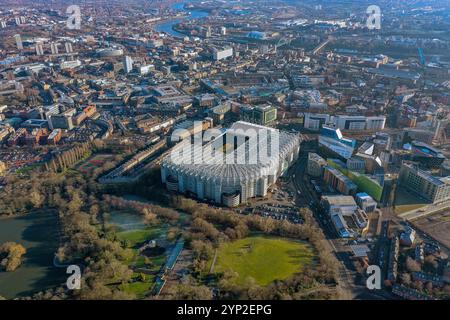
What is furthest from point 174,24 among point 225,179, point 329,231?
point 329,231

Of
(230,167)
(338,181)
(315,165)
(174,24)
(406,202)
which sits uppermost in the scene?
(174,24)

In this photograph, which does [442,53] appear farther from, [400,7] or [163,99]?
[400,7]

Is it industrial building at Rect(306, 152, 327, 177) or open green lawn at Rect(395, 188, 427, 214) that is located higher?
industrial building at Rect(306, 152, 327, 177)

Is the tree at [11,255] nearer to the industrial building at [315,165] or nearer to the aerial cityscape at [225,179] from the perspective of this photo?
the aerial cityscape at [225,179]

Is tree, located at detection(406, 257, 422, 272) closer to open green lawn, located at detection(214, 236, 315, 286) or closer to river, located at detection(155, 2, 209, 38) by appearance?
open green lawn, located at detection(214, 236, 315, 286)
